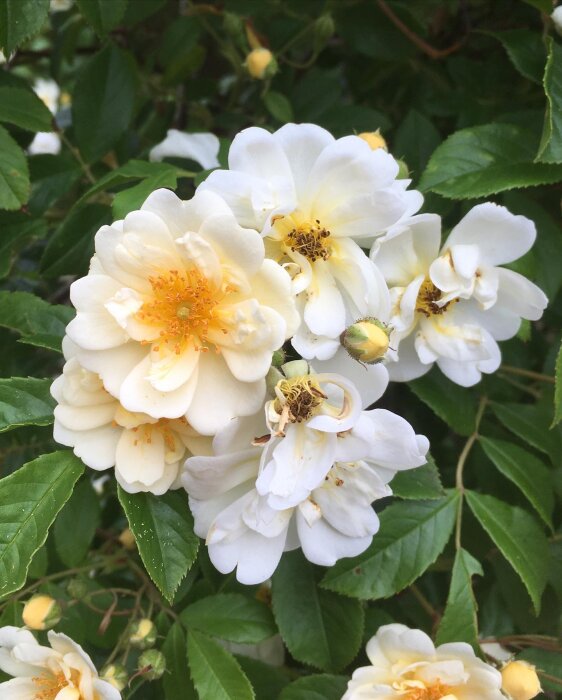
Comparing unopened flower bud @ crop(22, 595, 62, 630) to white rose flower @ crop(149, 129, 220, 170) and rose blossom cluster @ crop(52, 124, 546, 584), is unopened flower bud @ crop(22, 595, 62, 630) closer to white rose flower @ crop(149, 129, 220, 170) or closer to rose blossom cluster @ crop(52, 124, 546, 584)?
rose blossom cluster @ crop(52, 124, 546, 584)

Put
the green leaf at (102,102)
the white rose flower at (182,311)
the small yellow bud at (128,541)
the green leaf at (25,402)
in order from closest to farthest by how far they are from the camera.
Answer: the white rose flower at (182,311)
the green leaf at (25,402)
the small yellow bud at (128,541)
the green leaf at (102,102)

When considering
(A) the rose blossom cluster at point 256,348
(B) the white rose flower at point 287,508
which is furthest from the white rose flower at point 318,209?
(B) the white rose flower at point 287,508

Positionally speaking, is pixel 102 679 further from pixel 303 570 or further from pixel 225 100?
pixel 225 100

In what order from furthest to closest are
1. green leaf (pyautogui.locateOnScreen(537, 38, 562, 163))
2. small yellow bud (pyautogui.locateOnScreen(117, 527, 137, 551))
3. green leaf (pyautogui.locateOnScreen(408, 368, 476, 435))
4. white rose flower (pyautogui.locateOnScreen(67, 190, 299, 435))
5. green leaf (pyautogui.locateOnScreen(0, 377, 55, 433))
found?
small yellow bud (pyautogui.locateOnScreen(117, 527, 137, 551)) → green leaf (pyautogui.locateOnScreen(408, 368, 476, 435)) → green leaf (pyautogui.locateOnScreen(537, 38, 562, 163)) → green leaf (pyautogui.locateOnScreen(0, 377, 55, 433)) → white rose flower (pyautogui.locateOnScreen(67, 190, 299, 435))

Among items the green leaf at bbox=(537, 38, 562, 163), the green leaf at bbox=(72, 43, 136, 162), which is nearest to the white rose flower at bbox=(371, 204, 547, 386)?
the green leaf at bbox=(537, 38, 562, 163)

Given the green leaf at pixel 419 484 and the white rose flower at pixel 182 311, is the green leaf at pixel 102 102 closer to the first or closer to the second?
the white rose flower at pixel 182 311
